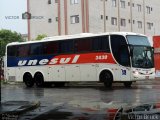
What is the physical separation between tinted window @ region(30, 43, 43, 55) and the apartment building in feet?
103

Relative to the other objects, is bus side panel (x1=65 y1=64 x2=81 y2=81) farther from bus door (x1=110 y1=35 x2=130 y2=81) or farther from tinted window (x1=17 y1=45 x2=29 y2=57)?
tinted window (x1=17 y1=45 x2=29 y2=57)

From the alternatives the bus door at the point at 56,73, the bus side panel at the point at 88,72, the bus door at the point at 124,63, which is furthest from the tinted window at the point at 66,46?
A: the bus door at the point at 124,63

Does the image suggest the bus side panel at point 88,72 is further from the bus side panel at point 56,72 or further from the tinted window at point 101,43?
the bus side panel at point 56,72

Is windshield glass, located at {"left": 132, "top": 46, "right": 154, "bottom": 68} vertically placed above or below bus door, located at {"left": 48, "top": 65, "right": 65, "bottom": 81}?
above

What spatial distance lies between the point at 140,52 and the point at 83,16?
119 ft

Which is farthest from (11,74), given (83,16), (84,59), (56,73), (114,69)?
(83,16)

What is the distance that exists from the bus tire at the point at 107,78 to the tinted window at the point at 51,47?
13.5 feet

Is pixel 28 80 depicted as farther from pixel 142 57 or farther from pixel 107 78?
pixel 142 57

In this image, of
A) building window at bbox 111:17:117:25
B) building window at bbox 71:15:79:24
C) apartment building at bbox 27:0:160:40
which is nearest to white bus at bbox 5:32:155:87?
building window at bbox 71:15:79:24

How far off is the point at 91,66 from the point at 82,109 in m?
14.5

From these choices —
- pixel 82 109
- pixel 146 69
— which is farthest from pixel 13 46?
pixel 82 109

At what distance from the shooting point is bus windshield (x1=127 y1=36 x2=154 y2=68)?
91.3 ft

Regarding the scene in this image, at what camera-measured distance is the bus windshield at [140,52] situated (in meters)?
27.8

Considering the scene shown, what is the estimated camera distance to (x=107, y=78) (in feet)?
92.9
